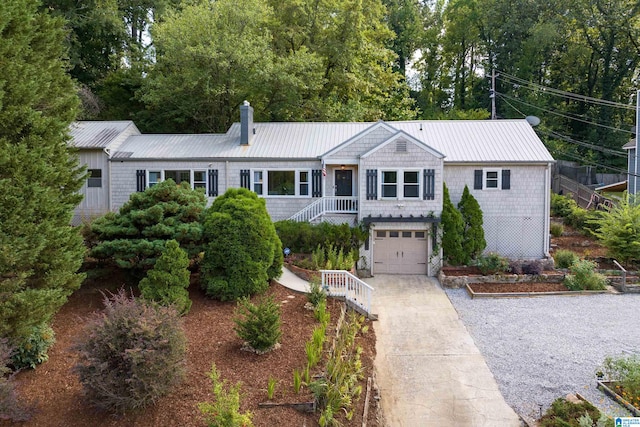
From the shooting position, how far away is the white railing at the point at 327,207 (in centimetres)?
1806

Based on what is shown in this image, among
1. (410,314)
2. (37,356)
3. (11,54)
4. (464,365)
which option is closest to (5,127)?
(11,54)

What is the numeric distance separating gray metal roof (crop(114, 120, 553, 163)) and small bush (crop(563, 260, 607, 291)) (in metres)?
4.56

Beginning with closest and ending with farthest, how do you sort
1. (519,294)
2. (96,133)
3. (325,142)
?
1. (519,294)
2. (325,142)
3. (96,133)

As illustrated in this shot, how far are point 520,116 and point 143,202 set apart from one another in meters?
33.2

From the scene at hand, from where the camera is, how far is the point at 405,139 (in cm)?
1722

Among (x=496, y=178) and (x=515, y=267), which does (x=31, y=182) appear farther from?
(x=496, y=178)

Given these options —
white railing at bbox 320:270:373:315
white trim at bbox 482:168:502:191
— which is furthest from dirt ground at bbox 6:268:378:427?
white trim at bbox 482:168:502:191

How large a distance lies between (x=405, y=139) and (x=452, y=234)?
4097 millimetres

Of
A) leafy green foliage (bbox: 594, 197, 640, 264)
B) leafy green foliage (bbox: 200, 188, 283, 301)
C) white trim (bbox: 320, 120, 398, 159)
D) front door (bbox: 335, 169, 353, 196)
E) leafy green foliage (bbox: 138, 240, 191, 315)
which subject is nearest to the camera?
leafy green foliage (bbox: 138, 240, 191, 315)

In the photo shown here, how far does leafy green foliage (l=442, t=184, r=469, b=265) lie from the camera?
1719 centimetres

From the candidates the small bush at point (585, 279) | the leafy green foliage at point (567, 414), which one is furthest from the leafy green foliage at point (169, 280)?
the small bush at point (585, 279)

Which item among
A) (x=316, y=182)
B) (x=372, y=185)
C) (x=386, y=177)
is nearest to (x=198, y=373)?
(x=372, y=185)

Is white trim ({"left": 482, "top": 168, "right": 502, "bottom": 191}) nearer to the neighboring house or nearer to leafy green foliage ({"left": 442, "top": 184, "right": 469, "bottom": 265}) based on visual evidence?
the neighboring house

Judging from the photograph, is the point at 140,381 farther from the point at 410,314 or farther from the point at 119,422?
the point at 410,314
